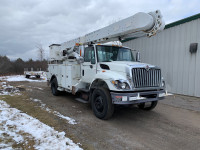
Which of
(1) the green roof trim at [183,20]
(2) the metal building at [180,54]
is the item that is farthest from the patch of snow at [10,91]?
(1) the green roof trim at [183,20]

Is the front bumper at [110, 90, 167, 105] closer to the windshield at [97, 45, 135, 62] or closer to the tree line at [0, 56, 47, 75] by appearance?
the windshield at [97, 45, 135, 62]

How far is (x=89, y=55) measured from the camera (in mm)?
5855

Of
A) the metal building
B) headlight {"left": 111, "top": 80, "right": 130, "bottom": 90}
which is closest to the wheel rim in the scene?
headlight {"left": 111, "top": 80, "right": 130, "bottom": 90}

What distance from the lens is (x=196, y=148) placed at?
327 cm

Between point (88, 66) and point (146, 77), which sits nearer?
point (146, 77)

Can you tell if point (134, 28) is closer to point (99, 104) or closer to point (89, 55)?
point (89, 55)

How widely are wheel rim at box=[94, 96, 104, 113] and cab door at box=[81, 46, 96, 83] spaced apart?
97 centimetres

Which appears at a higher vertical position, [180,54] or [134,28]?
[134,28]

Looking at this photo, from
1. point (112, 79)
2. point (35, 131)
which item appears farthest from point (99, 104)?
point (35, 131)

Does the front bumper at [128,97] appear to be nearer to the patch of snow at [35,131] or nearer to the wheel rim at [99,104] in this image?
the wheel rim at [99,104]

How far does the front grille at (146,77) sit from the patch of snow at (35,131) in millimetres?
2467

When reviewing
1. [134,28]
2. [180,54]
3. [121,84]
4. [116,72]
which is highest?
[134,28]

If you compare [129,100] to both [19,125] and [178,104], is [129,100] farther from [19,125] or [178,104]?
[178,104]

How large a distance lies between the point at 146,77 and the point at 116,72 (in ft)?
3.14
